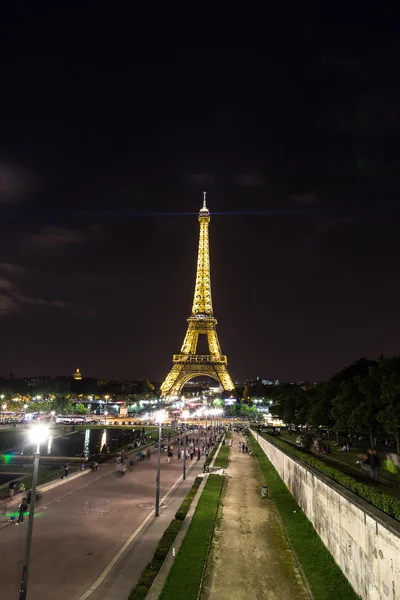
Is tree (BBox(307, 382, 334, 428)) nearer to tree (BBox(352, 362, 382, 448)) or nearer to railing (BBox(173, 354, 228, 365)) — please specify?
tree (BBox(352, 362, 382, 448))

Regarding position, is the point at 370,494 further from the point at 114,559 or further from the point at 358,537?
Answer: the point at 114,559

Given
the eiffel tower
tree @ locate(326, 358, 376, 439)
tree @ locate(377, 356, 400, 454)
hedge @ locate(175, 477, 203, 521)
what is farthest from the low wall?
the eiffel tower

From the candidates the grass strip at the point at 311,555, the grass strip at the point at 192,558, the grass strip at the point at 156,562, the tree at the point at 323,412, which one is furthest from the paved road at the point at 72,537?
the tree at the point at 323,412

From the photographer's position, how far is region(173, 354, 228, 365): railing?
11869cm

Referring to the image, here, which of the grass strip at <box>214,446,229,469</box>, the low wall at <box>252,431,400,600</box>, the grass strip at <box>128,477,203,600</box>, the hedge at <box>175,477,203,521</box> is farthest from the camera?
the grass strip at <box>214,446,229,469</box>

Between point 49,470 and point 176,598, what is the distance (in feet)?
114

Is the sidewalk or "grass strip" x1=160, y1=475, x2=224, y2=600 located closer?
"grass strip" x1=160, y1=475, x2=224, y2=600

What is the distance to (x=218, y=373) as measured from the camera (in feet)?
389

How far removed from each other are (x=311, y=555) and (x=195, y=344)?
106m

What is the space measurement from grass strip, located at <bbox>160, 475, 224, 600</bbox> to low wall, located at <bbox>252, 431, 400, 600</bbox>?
495 cm

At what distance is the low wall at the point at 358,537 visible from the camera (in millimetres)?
10914

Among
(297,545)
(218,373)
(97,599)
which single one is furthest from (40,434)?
(218,373)

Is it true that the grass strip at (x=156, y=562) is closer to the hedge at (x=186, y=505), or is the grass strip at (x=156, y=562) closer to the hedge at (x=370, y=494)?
the hedge at (x=186, y=505)

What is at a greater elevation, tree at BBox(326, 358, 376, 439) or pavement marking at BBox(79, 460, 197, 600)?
tree at BBox(326, 358, 376, 439)
